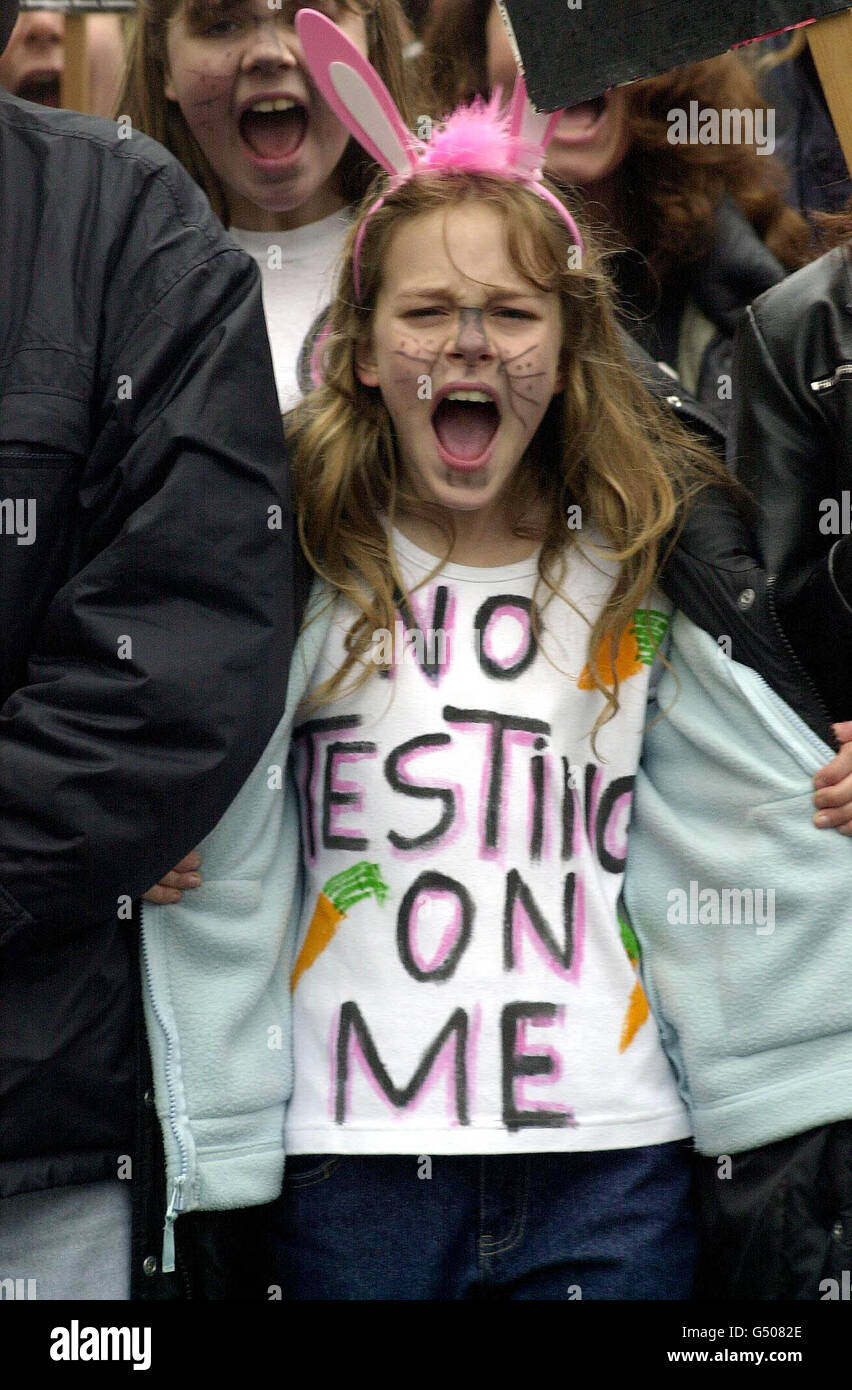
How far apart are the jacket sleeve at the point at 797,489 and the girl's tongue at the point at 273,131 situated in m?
0.87

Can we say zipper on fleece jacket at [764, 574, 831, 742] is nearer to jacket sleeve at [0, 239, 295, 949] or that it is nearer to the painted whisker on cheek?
the painted whisker on cheek

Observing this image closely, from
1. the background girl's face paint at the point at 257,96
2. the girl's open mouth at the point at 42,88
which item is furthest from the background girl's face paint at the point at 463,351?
the girl's open mouth at the point at 42,88

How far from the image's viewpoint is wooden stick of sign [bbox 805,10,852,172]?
221cm

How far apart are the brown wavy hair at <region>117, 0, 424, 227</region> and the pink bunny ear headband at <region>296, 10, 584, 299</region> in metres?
0.51

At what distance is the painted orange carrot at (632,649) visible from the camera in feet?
7.91

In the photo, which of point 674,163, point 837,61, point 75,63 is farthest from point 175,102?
point 837,61

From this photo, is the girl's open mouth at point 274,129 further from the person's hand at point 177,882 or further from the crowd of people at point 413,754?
the person's hand at point 177,882

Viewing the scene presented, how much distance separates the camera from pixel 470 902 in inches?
89.9

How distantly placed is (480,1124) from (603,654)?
0.66m

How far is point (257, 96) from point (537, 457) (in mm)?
839

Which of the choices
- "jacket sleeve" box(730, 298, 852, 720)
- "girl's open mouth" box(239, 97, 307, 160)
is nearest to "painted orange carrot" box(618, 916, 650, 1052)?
"jacket sleeve" box(730, 298, 852, 720)

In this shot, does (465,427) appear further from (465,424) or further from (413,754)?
(413,754)

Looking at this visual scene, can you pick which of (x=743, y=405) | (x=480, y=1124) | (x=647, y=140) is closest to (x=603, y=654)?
(x=743, y=405)
